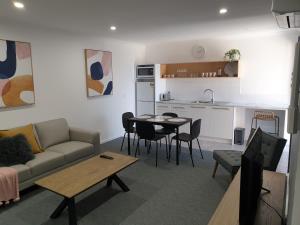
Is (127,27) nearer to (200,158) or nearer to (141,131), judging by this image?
(141,131)

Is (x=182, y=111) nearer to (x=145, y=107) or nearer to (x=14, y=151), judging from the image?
(x=145, y=107)

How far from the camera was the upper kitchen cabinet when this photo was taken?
5625mm

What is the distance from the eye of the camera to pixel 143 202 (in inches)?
115

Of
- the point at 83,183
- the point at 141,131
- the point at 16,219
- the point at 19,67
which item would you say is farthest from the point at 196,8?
the point at 16,219

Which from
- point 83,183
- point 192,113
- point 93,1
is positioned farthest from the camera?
point 192,113

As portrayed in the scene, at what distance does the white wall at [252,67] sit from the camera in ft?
16.4

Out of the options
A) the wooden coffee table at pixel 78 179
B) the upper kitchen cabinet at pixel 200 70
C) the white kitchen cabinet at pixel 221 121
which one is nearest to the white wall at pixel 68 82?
the upper kitchen cabinet at pixel 200 70

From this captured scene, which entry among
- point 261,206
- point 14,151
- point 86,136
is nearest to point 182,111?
point 86,136

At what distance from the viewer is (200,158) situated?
445cm

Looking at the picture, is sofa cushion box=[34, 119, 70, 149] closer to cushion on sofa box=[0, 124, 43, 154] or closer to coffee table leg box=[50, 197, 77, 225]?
cushion on sofa box=[0, 124, 43, 154]

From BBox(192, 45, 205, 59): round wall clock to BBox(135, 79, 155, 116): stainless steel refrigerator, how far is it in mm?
1338

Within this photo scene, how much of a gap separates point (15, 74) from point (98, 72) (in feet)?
6.12

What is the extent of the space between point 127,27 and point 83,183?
3.04 meters

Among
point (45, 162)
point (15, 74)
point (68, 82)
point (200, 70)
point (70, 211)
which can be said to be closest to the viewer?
point (70, 211)
